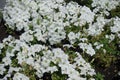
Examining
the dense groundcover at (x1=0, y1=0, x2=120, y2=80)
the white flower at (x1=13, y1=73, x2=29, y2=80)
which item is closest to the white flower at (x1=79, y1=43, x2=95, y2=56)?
the dense groundcover at (x1=0, y1=0, x2=120, y2=80)

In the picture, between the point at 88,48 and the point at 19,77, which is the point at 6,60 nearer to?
the point at 19,77

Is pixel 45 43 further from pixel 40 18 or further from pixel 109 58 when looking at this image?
pixel 109 58

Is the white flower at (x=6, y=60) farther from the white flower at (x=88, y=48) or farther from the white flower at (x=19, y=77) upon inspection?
the white flower at (x=88, y=48)

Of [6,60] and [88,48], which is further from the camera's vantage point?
[88,48]

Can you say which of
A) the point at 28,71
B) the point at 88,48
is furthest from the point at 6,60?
the point at 88,48

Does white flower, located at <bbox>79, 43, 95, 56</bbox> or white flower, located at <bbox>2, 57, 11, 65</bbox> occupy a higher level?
white flower, located at <bbox>79, 43, 95, 56</bbox>

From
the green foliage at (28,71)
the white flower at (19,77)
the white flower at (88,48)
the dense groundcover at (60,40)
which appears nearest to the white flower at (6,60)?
the dense groundcover at (60,40)

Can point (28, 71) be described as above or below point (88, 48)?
below

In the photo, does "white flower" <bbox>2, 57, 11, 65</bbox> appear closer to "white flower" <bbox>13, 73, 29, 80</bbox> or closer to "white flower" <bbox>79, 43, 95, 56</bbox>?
"white flower" <bbox>13, 73, 29, 80</bbox>

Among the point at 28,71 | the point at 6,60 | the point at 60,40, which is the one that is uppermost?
the point at 60,40

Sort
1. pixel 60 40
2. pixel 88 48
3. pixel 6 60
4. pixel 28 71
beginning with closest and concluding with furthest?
1. pixel 28 71
2. pixel 6 60
3. pixel 88 48
4. pixel 60 40
